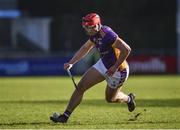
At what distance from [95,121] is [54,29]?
131 feet

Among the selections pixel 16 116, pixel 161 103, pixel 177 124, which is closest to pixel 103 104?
pixel 161 103

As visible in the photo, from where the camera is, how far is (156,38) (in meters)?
54.4

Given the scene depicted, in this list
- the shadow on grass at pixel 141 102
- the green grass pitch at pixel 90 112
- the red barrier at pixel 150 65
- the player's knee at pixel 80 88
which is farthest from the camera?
the red barrier at pixel 150 65

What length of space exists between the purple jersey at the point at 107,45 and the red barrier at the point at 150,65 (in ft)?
93.0

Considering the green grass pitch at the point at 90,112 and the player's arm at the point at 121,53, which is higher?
the player's arm at the point at 121,53

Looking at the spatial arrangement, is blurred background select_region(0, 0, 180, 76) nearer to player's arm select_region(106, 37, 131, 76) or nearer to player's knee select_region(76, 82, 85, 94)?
player's knee select_region(76, 82, 85, 94)

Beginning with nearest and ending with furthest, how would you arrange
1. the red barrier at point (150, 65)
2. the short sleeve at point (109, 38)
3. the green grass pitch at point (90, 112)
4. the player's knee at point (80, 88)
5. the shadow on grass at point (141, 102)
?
1. the green grass pitch at point (90, 112)
2. the short sleeve at point (109, 38)
3. the player's knee at point (80, 88)
4. the shadow on grass at point (141, 102)
5. the red barrier at point (150, 65)

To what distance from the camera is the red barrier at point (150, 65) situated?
43188 mm

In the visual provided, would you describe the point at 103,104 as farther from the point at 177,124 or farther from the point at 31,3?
the point at 31,3

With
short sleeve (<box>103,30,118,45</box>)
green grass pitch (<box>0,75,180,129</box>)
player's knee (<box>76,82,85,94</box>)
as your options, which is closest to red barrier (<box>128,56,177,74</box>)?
green grass pitch (<box>0,75,180,129</box>)

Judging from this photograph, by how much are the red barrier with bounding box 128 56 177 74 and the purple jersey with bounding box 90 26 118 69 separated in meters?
28.3

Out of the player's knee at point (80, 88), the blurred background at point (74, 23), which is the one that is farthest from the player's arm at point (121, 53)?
the blurred background at point (74, 23)

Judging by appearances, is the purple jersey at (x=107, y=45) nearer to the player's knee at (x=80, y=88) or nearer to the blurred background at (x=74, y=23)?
the player's knee at (x=80, y=88)

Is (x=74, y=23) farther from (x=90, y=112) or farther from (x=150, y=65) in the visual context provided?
(x=90, y=112)
